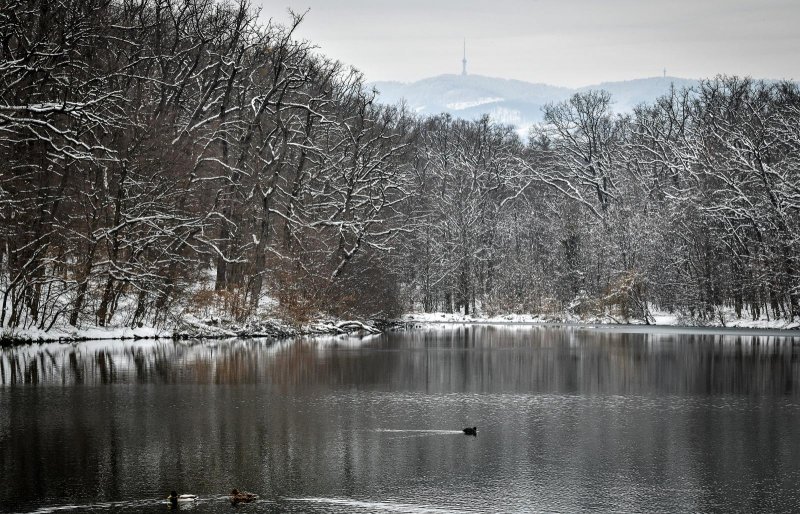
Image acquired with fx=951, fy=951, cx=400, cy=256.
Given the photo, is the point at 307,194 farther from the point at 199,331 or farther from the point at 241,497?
the point at 241,497

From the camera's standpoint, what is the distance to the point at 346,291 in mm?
49094

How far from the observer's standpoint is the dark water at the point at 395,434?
10.9m

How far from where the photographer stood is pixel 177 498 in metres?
10.4

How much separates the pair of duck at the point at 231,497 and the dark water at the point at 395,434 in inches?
4.7

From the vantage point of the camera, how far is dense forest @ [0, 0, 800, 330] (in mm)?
33031

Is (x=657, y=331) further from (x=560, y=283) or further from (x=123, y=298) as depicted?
(x=123, y=298)

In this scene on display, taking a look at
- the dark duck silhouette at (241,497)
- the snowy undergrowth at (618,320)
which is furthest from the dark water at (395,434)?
the snowy undergrowth at (618,320)

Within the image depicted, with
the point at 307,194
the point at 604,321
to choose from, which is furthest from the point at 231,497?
the point at 604,321

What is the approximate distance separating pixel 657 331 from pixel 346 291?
16562 millimetres

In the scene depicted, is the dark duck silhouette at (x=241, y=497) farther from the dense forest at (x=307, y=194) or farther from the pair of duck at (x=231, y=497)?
the dense forest at (x=307, y=194)

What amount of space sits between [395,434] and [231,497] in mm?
4903

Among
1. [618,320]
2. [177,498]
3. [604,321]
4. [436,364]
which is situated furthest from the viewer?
[604,321]

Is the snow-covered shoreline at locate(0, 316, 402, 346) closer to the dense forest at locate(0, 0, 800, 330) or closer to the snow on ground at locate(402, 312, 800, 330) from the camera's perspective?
the dense forest at locate(0, 0, 800, 330)

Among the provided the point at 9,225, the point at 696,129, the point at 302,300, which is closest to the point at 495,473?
the point at 9,225
